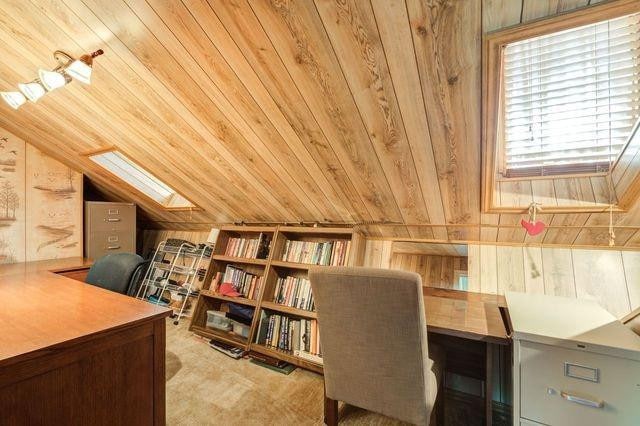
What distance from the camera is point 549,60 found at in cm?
119

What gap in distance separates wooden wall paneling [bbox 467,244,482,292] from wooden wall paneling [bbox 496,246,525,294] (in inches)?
4.6

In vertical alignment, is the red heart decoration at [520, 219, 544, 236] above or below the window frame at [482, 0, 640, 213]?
below

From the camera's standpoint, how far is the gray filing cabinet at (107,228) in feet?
10.2

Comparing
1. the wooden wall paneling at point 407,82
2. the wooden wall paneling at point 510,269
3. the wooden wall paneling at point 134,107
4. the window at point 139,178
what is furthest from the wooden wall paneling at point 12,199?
the wooden wall paneling at point 510,269

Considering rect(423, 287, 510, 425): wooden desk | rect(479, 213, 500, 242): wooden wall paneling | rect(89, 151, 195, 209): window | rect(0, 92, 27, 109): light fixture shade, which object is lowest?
rect(423, 287, 510, 425): wooden desk

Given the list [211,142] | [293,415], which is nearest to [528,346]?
[293,415]

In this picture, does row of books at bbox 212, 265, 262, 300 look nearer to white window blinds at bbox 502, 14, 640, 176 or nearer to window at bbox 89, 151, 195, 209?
window at bbox 89, 151, 195, 209

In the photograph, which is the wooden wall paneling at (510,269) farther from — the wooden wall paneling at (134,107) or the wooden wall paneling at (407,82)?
the wooden wall paneling at (134,107)

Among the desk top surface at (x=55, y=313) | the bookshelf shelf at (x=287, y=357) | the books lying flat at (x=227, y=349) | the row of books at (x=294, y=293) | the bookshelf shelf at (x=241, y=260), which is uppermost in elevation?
the desk top surface at (x=55, y=313)

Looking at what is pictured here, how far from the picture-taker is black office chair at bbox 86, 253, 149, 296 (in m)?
1.73

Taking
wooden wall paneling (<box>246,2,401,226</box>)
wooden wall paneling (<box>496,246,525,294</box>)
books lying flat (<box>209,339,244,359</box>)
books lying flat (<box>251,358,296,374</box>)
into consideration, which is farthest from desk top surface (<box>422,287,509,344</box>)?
books lying flat (<box>209,339,244,359</box>)

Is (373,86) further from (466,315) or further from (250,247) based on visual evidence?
(250,247)

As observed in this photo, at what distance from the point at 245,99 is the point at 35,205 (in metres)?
2.76

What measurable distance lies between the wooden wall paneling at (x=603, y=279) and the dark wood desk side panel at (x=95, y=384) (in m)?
2.30
